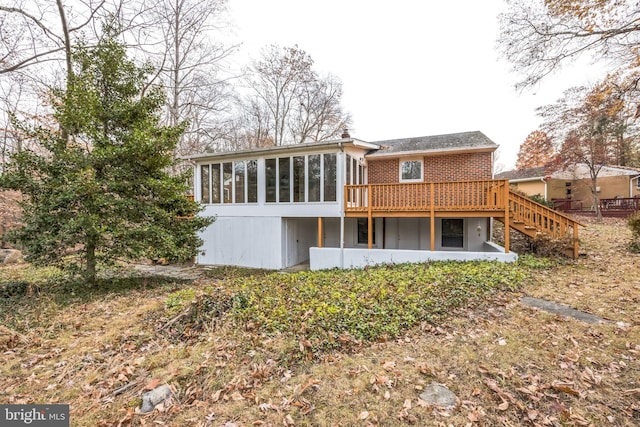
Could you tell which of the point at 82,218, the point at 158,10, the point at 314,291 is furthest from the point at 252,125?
the point at 314,291

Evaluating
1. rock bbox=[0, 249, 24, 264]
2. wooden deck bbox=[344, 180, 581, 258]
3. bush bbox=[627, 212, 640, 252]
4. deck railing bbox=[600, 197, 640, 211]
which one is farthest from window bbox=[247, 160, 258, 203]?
deck railing bbox=[600, 197, 640, 211]

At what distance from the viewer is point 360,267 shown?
32.3ft

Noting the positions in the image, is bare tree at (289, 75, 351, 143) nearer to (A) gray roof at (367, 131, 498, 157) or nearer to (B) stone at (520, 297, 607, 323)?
(A) gray roof at (367, 131, 498, 157)

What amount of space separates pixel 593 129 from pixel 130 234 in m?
23.3

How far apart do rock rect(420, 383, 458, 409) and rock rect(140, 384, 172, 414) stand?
2994mm

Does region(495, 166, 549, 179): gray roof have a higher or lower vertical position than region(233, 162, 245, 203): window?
higher

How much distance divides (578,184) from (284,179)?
25.5 metres

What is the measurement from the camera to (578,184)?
→ 22.9m

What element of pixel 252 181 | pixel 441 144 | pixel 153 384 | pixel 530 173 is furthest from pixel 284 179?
pixel 530 173

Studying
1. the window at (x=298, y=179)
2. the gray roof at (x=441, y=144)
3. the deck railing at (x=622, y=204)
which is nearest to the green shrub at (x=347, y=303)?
the window at (x=298, y=179)

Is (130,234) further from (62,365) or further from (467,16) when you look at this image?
(467,16)

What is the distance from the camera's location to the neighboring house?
21.5m

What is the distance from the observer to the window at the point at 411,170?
473 inches

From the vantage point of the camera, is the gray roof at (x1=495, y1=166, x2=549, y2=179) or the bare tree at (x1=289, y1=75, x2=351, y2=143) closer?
the gray roof at (x1=495, y1=166, x2=549, y2=179)
